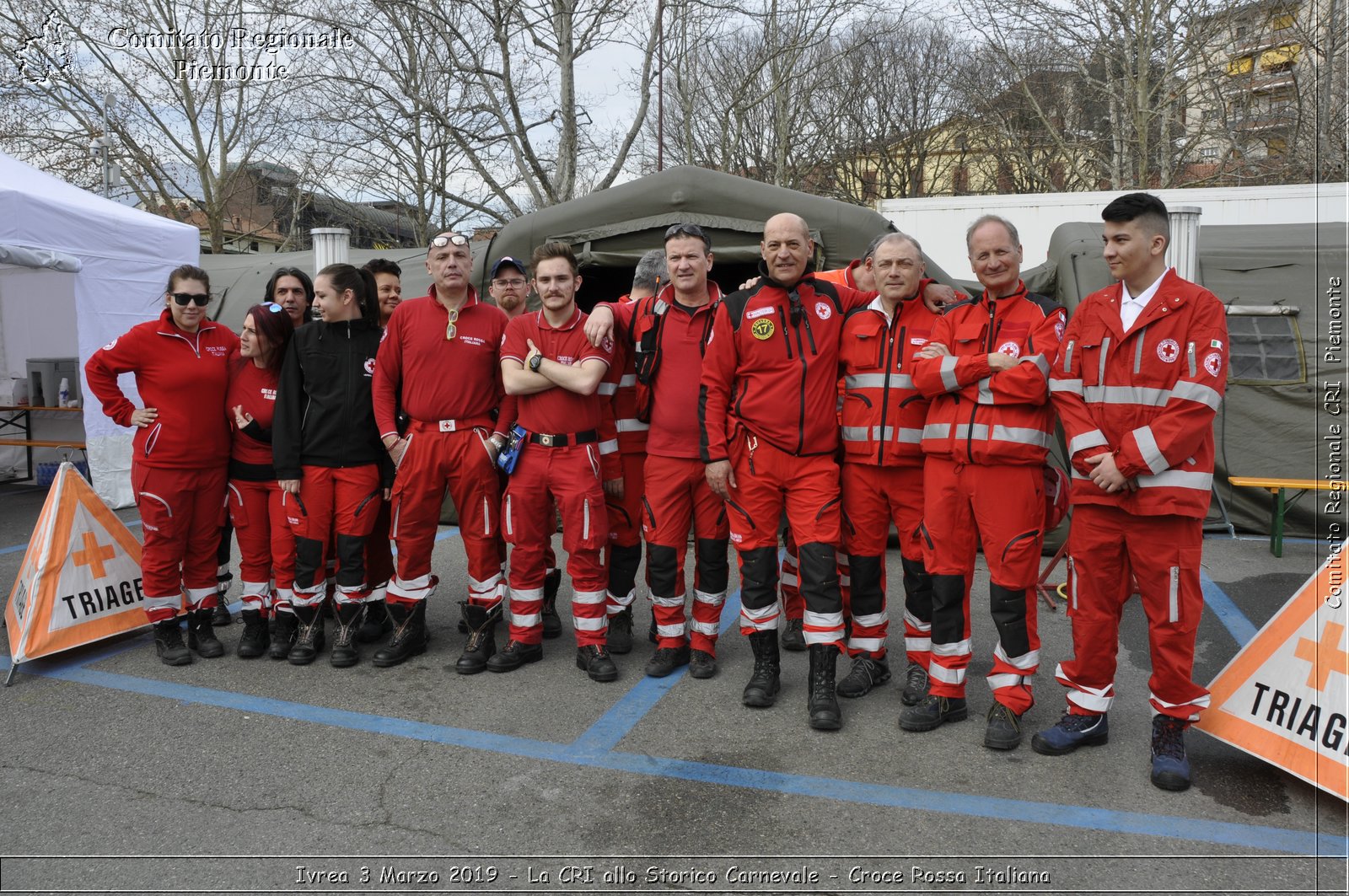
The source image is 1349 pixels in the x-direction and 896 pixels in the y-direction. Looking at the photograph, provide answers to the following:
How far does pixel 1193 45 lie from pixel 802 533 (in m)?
19.9

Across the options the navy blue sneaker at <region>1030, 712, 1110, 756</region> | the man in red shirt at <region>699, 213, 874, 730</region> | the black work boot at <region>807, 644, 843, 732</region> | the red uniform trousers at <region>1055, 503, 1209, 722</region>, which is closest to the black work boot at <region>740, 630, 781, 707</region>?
the man in red shirt at <region>699, 213, 874, 730</region>

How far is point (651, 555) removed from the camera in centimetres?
436

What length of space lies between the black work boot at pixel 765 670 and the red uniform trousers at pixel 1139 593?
47.0 inches

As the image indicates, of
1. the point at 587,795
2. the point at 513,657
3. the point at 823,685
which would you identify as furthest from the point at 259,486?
the point at 823,685

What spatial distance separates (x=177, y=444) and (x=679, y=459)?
2.53 m

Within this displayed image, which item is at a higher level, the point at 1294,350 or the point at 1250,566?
the point at 1294,350

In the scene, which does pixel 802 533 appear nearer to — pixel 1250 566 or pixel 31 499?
pixel 1250 566

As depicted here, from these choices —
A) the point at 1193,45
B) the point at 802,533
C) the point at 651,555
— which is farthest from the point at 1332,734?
the point at 1193,45

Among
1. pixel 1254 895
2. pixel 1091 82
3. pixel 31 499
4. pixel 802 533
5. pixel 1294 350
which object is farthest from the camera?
pixel 1091 82

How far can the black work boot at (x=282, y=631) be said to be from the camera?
4707 mm

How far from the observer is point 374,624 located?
4996 mm

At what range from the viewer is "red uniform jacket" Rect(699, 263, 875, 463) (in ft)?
12.9

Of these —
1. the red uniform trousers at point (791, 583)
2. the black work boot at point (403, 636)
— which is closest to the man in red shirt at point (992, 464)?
the red uniform trousers at point (791, 583)

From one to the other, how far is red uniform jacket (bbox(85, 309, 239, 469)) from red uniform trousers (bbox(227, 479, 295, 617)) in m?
0.22
